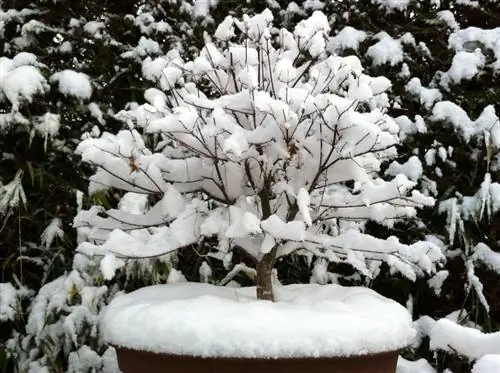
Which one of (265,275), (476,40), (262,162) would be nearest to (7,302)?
(265,275)

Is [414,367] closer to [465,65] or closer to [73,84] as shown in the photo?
[465,65]

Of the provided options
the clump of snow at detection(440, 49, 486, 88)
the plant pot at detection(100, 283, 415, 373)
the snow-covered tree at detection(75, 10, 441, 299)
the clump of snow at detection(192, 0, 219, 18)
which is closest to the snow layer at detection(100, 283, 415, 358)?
the plant pot at detection(100, 283, 415, 373)

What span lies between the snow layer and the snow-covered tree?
11 centimetres

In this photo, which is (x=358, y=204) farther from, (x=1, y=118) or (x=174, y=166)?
(x=1, y=118)

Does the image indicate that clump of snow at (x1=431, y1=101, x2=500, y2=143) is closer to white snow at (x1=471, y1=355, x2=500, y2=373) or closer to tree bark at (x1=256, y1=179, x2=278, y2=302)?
tree bark at (x1=256, y1=179, x2=278, y2=302)

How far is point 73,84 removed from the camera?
6.02ft

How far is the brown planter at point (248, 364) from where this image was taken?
39.4 inches

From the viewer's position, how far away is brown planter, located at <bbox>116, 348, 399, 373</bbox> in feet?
3.29

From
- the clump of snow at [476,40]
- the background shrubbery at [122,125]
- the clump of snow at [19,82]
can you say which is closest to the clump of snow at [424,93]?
the background shrubbery at [122,125]

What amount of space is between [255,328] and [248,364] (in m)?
0.06

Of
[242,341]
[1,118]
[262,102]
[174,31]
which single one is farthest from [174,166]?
[174,31]

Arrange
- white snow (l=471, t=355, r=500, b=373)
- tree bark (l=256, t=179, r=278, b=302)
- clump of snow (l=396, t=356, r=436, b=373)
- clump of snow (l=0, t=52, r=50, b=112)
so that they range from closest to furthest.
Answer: white snow (l=471, t=355, r=500, b=373) → tree bark (l=256, t=179, r=278, b=302) → clump of snow (l=396, t=356, r=436, b=373) → clump of snow (l=0, t=52, r=50, b=112)

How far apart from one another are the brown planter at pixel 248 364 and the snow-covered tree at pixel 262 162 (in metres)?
0.17

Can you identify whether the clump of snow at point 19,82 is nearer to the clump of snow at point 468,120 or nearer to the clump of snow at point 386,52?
the clump of snow at point 386,52
